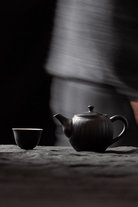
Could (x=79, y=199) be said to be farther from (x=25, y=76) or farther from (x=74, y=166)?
(x=25, y=76)

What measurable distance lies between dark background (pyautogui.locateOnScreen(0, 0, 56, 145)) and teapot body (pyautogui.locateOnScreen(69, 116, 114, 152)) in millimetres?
603

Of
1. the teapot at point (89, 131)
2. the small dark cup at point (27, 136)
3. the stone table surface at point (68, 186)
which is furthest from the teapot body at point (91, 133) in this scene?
the stone table surface at point (68, 186)

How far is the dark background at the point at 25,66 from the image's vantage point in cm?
129

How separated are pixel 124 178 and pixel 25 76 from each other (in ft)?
3.30

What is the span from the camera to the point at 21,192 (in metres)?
0.38

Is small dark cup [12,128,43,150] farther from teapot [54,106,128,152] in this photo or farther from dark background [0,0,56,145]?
dark background [0,0,56,145]

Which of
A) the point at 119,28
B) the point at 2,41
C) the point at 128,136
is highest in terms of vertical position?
the point at 119,28

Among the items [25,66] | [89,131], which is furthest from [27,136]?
[25,66]

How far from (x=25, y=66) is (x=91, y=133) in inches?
29.5

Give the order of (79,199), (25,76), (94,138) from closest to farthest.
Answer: (79,199), (94,138), (25,76)

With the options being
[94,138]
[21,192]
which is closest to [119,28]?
[94,138]

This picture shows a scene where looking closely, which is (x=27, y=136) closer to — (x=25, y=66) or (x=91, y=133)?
(x=91, y=133)

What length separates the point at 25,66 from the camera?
1312mm

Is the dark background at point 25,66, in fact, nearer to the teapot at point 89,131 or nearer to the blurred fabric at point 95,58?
the blurred fabric at point 95,58
